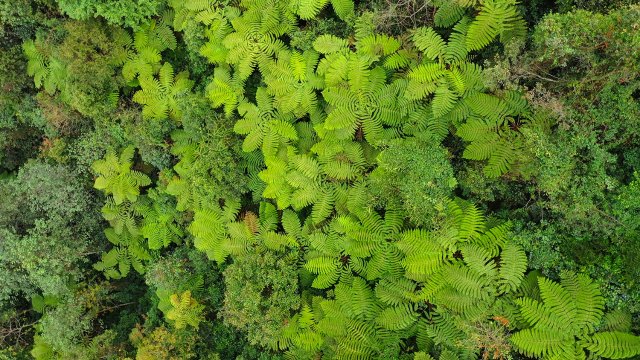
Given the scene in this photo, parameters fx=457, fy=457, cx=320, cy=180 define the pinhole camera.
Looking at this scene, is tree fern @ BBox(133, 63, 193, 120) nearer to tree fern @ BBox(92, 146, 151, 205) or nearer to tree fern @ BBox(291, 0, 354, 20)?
tree fern @ BBox(92, 146, 151, 205)

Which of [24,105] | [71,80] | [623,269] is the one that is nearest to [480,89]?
[623,269]

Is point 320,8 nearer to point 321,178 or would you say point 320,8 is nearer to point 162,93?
point 321,178

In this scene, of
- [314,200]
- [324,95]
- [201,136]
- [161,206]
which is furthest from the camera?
[161,206]

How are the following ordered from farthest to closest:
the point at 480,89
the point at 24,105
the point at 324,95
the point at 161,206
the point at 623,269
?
the point at 24,105 < the point at 161,206 < the point at 324,95 < the point at 480,89 < the point at 623,269

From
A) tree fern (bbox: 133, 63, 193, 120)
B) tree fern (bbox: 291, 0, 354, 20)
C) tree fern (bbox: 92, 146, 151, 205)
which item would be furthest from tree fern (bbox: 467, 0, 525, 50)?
tree fern (bbox: 92, 146, 151, 205)

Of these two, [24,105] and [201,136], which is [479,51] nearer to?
[201,136]

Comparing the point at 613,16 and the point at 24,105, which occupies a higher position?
the point at 613,16

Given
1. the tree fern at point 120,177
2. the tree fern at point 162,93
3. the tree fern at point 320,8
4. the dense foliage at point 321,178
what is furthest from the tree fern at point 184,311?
the tree fern at point 320,8

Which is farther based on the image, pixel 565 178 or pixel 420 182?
pixel 420 182

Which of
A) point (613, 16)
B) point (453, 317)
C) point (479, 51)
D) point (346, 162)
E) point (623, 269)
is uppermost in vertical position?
point (613, 16)

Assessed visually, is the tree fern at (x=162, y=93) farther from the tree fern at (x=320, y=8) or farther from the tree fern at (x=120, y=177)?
the tree fern at (x=320, y=8)
